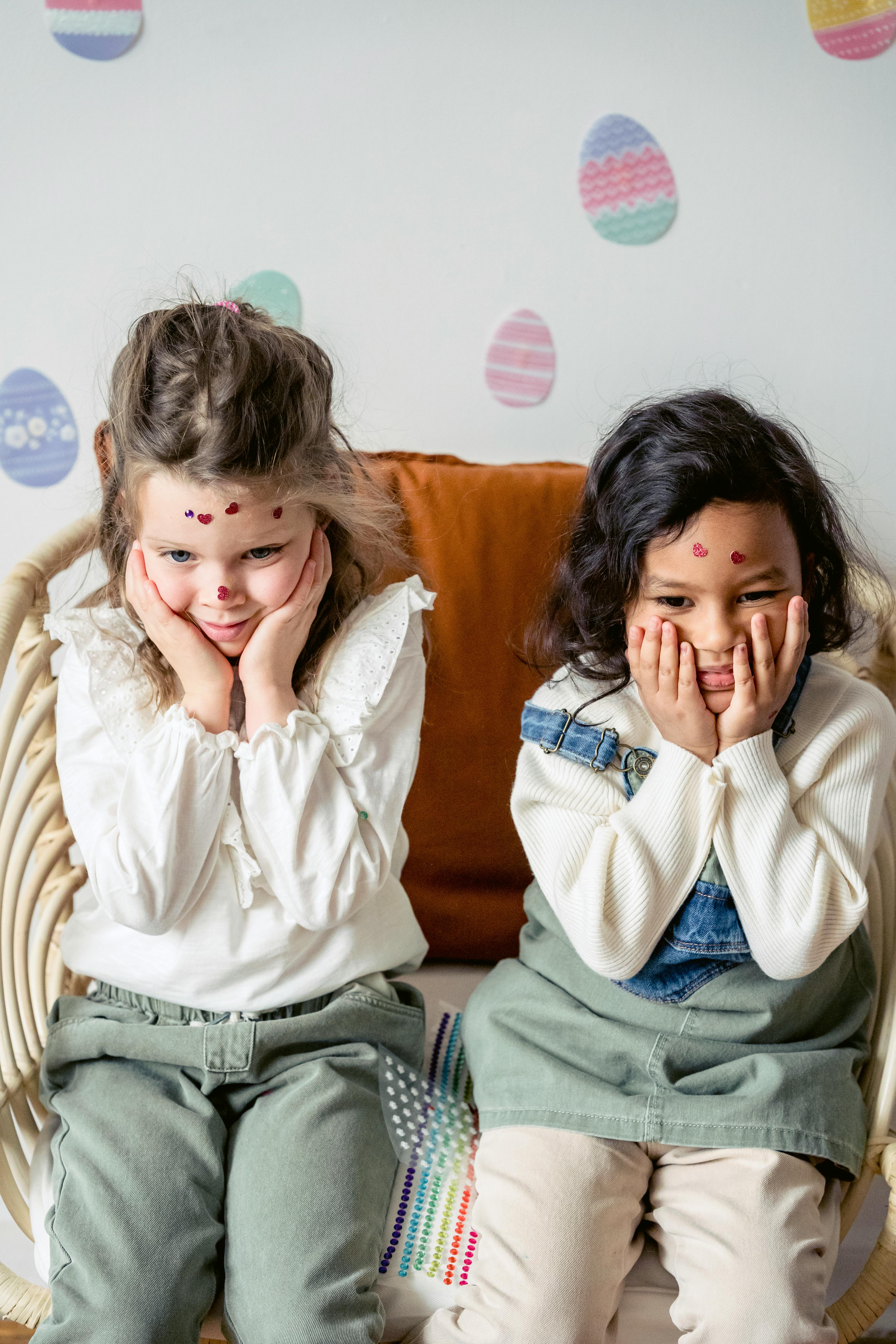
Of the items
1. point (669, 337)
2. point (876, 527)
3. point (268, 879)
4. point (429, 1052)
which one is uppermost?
point (669, 337)

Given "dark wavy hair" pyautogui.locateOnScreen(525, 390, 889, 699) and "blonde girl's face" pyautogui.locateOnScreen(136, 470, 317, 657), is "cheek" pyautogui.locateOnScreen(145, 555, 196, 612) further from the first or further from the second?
"dark wavy hair" pyautogui.locateOnScreen(525, 390, 889, 699)

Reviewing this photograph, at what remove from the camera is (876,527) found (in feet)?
4.48

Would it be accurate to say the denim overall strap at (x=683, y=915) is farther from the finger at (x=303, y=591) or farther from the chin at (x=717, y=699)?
the finger at (x=303, y=591)

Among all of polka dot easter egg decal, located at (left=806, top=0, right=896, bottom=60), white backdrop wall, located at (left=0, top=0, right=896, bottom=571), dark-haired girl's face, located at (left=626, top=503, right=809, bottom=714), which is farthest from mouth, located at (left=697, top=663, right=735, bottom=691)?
polka dot easter egg decal, located at (left=806, top=0, right=896, bottom=60)

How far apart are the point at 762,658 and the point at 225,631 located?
475 millimetres

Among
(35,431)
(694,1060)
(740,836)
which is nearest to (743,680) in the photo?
(740,836)

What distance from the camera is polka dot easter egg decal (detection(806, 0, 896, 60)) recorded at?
4.02 feet

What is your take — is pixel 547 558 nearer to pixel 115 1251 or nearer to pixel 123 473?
pixel 123 473

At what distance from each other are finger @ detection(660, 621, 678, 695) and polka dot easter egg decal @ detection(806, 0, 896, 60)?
0.73 metres

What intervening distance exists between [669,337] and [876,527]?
34 centimetres

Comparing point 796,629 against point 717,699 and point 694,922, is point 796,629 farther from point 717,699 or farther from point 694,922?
point 694,922

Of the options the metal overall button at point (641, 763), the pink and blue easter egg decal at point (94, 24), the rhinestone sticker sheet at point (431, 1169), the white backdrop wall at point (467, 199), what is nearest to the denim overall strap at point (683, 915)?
the metal overall button at point (641, 763)

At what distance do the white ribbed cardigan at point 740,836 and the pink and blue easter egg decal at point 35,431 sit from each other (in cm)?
74

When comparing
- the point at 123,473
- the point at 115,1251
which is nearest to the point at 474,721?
the point at 123,473
